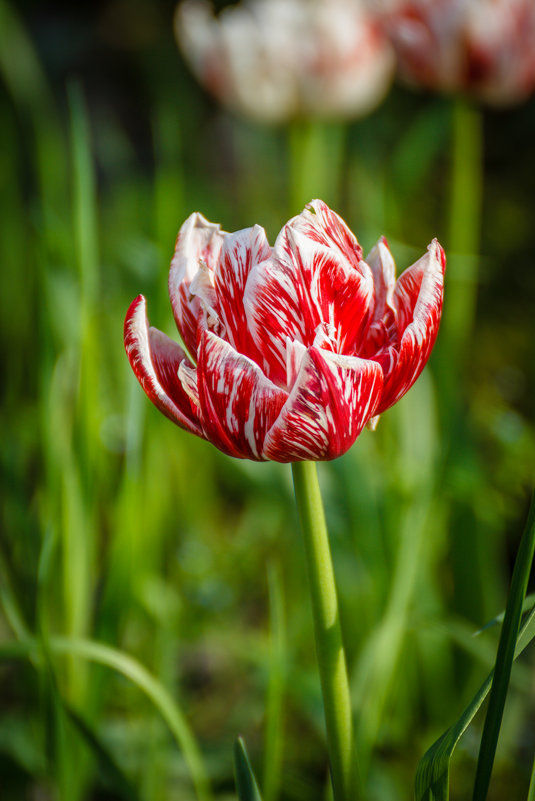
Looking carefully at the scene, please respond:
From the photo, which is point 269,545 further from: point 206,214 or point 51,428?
point 206,214

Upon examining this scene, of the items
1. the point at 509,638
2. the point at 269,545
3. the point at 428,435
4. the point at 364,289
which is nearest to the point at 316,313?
the point at 364,289

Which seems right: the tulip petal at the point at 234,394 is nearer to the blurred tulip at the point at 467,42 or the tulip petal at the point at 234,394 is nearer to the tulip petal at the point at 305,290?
the tulip petal at the point at 305,290

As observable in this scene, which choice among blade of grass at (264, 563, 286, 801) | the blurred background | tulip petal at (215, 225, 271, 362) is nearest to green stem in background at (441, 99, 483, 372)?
the blurred background

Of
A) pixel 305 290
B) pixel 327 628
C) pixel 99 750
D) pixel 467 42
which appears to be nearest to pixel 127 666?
pixel 99 750

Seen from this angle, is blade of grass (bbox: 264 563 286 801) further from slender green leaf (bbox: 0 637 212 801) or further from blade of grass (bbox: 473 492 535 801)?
blade of grass (bbox: 473 492 535 801)

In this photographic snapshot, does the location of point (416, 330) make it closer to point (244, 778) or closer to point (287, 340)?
point (287, 340)

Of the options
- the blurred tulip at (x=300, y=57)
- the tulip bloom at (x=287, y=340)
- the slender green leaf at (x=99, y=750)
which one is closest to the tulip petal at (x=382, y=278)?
the tulip bloom at (x=287, y=340)
